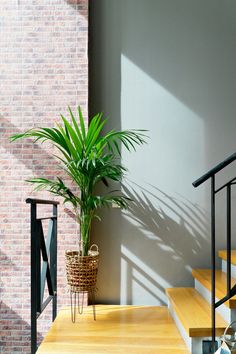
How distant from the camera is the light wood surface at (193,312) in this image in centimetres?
294

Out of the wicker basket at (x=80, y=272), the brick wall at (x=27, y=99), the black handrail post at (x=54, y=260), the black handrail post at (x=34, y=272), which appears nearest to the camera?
the black handrail post at (x=34, y=272)

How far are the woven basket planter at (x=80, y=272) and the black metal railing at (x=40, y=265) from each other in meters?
0.19

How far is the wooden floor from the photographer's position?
3.10 meters

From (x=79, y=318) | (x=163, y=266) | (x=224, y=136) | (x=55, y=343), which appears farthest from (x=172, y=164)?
(x=55, y=343)

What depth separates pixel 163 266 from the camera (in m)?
4.32

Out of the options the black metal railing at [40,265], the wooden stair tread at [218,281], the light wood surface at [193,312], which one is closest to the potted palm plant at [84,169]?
the black metal railing at [40,265]

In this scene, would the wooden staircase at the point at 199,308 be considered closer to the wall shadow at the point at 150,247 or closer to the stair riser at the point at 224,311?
the stair riser at the point at 224,311

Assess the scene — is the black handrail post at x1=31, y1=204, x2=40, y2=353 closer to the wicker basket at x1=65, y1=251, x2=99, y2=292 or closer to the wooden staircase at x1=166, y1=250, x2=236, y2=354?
the wicker basket at x1=65, y1=251, x2=99, y2=292

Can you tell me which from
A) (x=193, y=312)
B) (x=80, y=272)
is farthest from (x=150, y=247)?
(x=193, y=312)

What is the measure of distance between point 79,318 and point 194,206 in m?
1.53

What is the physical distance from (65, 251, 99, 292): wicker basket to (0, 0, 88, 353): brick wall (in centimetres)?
61

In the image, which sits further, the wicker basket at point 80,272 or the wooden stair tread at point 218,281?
the wicker basket at point 80,272

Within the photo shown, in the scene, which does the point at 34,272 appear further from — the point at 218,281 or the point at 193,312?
the point at 218,281

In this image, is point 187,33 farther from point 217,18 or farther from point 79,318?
point 79,318
